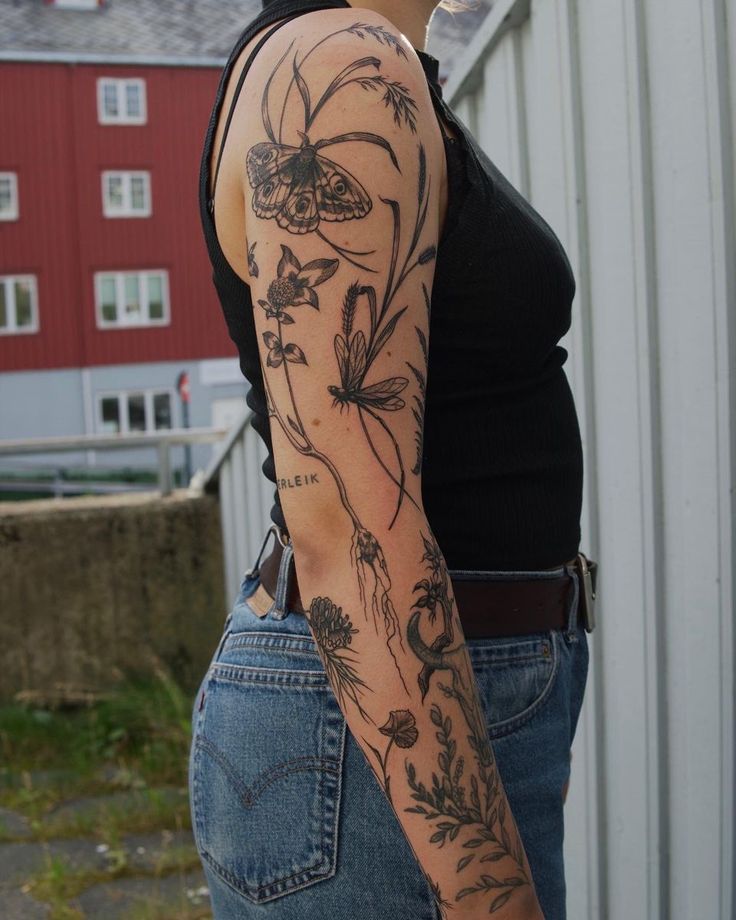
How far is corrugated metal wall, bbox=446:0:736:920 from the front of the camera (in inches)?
69.5

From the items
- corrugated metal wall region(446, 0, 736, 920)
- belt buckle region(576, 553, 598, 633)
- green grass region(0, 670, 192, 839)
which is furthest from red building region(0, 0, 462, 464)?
belt buckle region(576, 553, 598, 633)

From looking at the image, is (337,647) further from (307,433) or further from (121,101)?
(121,101)

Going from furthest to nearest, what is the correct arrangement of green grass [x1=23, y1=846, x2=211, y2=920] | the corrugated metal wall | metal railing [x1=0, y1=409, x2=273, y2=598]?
metal railing [x1=0, y1=409, x2=273, y2=598], green grass [x1=23, y1=846, x2=211, y2=920], the corrugated metal wall

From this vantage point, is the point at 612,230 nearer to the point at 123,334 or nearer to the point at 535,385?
the point at 535,385

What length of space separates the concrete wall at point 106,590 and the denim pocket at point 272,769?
372 cm

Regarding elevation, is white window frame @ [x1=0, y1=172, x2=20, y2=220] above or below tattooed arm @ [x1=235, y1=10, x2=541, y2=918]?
above

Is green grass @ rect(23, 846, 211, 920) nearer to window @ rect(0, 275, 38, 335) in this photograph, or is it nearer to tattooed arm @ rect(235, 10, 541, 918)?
tattooed arm @ rect(235, 10, 541, 918)

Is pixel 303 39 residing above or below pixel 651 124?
below

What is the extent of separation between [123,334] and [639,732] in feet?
84.5

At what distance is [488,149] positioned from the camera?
244 centimetres

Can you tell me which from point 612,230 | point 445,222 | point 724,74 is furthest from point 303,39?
point 612,230

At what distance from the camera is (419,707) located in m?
0.90

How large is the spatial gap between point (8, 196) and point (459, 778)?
89.6 feet

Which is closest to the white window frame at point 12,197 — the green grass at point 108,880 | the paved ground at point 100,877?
the paved ground at point 100,877
